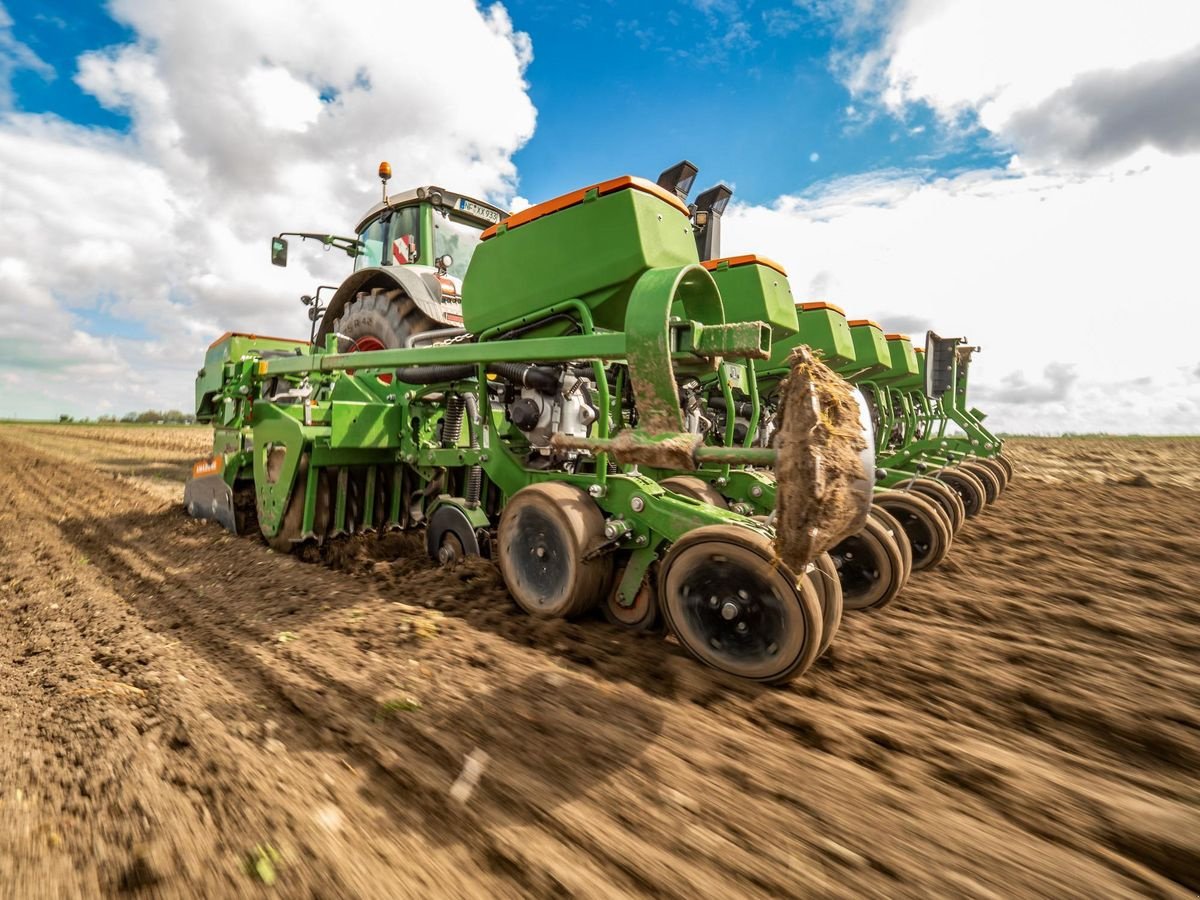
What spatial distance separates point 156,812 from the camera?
5.21 feet

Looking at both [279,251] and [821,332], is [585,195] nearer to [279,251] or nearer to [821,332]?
[821,332]

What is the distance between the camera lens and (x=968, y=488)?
6754 millimetres

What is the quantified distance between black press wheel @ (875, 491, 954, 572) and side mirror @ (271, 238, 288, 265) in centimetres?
702

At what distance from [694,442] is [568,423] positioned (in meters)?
1.63

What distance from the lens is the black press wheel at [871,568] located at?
3398 millimetres

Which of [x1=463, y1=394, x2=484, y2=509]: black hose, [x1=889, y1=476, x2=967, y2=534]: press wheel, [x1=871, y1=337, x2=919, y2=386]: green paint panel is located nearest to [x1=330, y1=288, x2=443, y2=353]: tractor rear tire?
[x1=463, y1=394, x2=484, y2=509]: black hose

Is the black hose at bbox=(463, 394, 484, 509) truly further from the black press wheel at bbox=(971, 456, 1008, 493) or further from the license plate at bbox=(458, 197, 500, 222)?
the black press wheel at bbox=(971, 456, 1008, 493)

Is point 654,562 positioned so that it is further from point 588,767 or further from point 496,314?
point 496,314

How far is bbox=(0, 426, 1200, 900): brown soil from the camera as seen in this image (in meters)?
1.40

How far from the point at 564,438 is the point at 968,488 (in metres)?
6.10

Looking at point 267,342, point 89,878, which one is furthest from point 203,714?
point 267,342

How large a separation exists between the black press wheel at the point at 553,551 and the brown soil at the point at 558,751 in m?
0.16

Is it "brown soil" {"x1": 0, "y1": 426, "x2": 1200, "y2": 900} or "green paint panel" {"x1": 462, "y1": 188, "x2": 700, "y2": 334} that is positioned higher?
"green paint panel" {"x1": 462, "y1": 188, "x2": 700, "y2": 334}

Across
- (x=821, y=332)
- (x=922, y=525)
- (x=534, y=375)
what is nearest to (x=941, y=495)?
(x=922, y=525)
